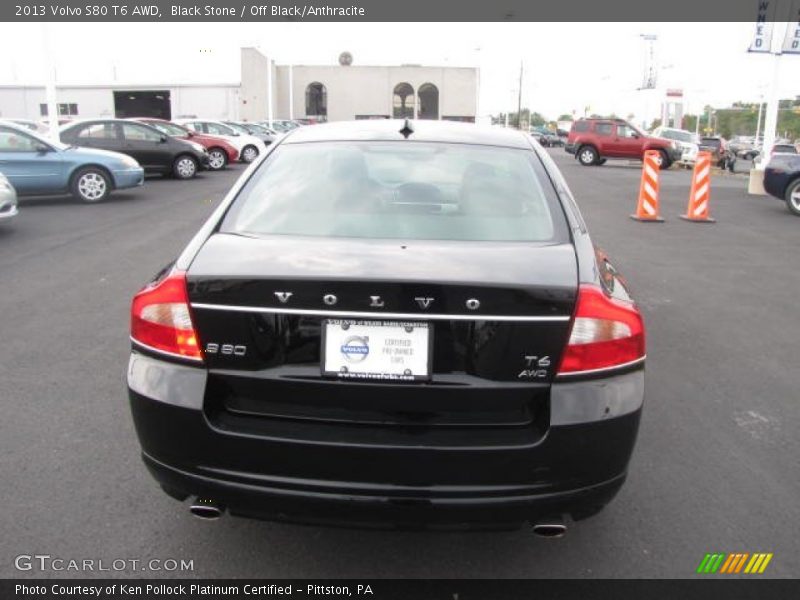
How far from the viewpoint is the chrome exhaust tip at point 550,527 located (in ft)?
7.96

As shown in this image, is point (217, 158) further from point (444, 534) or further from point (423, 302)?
point (423, 302)

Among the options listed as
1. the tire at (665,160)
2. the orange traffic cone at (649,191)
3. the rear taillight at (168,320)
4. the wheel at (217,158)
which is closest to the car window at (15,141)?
the wheel at (217,158)

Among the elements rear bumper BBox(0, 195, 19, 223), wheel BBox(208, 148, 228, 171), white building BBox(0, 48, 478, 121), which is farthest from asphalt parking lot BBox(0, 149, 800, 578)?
white building BBox(0, 48, 478, 121)

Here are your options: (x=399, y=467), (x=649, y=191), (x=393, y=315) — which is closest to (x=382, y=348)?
(x=393, y=315)

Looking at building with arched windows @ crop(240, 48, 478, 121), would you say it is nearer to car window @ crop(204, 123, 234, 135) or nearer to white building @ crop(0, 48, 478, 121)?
white building @ crop(0, 48, 478, 121)

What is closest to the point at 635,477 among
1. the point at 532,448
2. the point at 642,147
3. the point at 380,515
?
the point at 532,448

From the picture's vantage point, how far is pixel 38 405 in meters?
4.16

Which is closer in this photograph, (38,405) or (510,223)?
(510,223)

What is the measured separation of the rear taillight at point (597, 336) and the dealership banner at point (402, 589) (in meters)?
0.88

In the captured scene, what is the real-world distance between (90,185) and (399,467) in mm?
13097

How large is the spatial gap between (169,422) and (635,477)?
2236mm

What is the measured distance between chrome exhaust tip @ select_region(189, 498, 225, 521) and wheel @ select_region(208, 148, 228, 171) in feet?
73.0

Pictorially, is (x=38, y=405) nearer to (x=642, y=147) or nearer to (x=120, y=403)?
(x=120, y=403)

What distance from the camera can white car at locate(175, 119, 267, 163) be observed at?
24.8 metres
